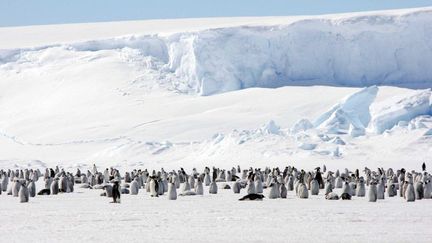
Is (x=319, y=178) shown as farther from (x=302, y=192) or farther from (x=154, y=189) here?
(x=154, y=189)

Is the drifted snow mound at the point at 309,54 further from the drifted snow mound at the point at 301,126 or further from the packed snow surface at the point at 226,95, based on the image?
the drifted snow mound at the point at 301,126

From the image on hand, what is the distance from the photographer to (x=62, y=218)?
46.1 ft

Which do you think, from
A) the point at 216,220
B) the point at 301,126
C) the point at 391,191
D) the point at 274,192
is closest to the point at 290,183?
the point at 391,191

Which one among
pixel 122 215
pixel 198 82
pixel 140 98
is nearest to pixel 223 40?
pixel 198 82

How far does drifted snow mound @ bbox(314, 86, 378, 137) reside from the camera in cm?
3781

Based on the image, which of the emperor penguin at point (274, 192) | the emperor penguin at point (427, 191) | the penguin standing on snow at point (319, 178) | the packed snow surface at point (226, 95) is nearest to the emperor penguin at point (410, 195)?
the emperor penguin at point (427, 191)

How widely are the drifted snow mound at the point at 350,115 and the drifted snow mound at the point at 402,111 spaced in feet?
2.35

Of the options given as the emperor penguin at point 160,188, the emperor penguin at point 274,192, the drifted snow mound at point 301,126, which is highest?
the drifted snow mound at point 301,126

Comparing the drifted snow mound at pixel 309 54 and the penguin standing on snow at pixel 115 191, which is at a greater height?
the drifted snow mound at pixel 309 54

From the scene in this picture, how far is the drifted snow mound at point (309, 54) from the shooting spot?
49.2 metres

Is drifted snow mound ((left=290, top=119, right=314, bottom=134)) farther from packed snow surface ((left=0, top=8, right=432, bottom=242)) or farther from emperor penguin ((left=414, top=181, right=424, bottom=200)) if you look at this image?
emperor penguin ((left=414, top=181, right=424, bottom=200))

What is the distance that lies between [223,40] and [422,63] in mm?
11836

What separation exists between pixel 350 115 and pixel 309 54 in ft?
40.4

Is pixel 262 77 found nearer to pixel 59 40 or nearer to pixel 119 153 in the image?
pixel 119 153
